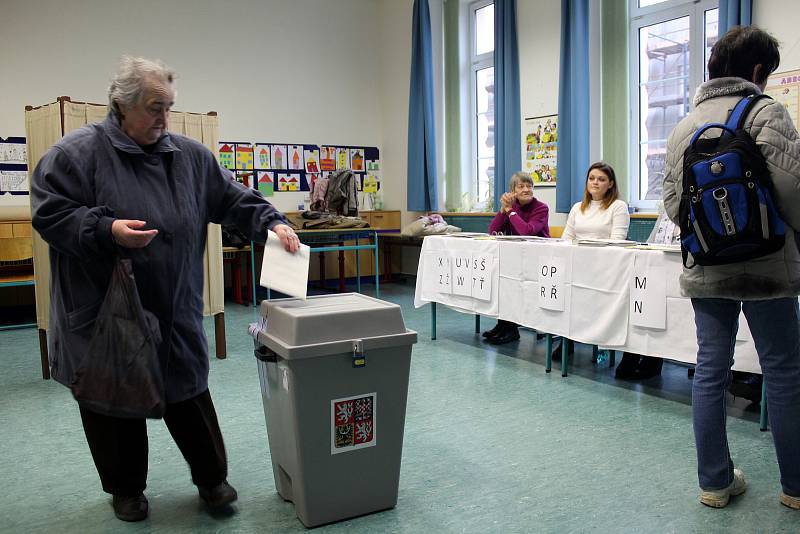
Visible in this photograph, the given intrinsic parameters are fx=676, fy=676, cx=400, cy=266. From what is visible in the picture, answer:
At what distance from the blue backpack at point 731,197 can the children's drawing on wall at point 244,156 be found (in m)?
6.07

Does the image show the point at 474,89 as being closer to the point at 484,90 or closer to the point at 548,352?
the point at 484,90

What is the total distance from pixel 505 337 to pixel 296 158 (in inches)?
163

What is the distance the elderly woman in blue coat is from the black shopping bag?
0.08 meters

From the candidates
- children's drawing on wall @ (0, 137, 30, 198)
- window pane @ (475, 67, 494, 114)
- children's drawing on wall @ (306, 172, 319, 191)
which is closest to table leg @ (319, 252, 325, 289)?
children's drawing on wall @ (306, 172, 319, 191)

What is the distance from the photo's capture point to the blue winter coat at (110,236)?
1794 millimetres

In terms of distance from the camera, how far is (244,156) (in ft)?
24.3

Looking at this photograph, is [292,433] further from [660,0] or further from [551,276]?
[660,0]

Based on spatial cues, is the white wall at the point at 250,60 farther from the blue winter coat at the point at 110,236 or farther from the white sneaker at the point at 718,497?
the white sneaker at the point at 718,497

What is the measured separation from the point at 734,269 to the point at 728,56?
2.00 ft

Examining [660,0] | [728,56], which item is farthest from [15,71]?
[728,56]

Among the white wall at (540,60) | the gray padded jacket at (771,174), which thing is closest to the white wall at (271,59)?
the white wall at (540,60)

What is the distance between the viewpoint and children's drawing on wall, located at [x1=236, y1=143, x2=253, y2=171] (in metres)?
7.37

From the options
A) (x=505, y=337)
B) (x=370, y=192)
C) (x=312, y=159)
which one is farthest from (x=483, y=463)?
(x=370, y=192)

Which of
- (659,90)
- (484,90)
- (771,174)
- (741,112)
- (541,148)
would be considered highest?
(484,90)
